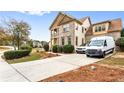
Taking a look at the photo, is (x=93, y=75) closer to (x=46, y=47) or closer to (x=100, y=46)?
(x=100, y=46)

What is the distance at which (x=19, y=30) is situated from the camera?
10.3ft

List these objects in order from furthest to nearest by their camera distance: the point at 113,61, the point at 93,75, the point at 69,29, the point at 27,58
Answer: the point at 69,29, the point at 27,58, the point at 113,61, the point at 93,75

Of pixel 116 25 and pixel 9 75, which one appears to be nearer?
pixel 9 75

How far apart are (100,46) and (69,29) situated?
669mm

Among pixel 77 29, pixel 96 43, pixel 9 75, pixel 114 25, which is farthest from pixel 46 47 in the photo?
pixel 114 25

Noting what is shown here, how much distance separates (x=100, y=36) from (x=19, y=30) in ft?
4.93

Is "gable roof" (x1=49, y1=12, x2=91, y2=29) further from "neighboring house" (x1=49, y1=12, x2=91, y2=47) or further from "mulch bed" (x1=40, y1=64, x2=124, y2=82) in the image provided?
"mulch bed" (x1=40, y1=64, x2=124, y2=82)

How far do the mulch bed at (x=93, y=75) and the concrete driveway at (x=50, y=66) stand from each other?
0.11 metres

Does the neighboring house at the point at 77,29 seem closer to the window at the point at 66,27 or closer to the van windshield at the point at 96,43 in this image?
the window at the point at 66,27

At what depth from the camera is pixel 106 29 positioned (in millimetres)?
3221

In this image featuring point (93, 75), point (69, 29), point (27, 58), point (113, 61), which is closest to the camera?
point (93, 75)
